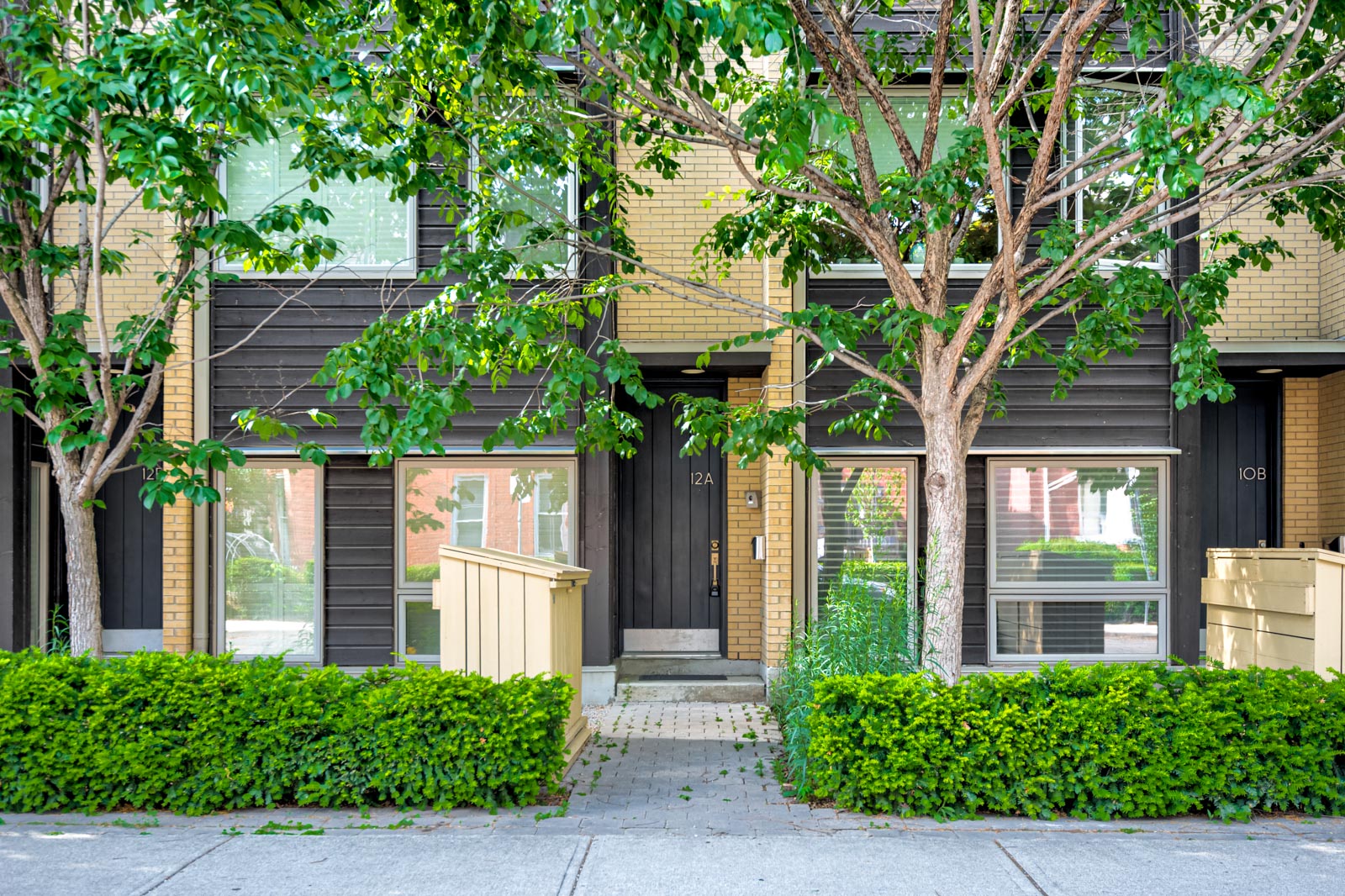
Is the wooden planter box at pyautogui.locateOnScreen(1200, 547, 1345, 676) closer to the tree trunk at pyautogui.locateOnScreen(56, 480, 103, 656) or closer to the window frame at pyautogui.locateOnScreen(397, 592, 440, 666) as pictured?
the window frame at pyautogui.locateOnScreen(397, 592, 440, 666)

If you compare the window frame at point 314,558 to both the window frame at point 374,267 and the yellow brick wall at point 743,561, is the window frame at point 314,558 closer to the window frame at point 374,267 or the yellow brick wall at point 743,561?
the window frame at point 374,267

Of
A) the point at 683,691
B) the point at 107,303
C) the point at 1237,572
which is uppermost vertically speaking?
the point at 107,303

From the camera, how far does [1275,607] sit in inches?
294

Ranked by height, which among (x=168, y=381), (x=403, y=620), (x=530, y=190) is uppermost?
(x=530, y=190)

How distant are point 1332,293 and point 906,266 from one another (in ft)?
13.3

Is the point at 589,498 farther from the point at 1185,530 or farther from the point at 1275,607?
the point at 1275,607

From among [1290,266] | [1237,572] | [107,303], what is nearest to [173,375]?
[107,303]

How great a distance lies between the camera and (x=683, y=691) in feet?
31.6

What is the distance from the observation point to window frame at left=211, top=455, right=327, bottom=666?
30.7ft

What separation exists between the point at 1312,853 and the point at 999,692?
165 centimetres

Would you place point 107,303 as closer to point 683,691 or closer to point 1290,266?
point 683,691

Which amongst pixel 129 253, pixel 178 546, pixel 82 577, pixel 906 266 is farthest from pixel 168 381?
pixel 906 266

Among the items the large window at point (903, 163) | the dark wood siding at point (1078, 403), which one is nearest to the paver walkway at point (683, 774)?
the dark wood siding at point (1078, 403)

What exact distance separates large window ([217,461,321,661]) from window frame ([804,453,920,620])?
4448 mm
